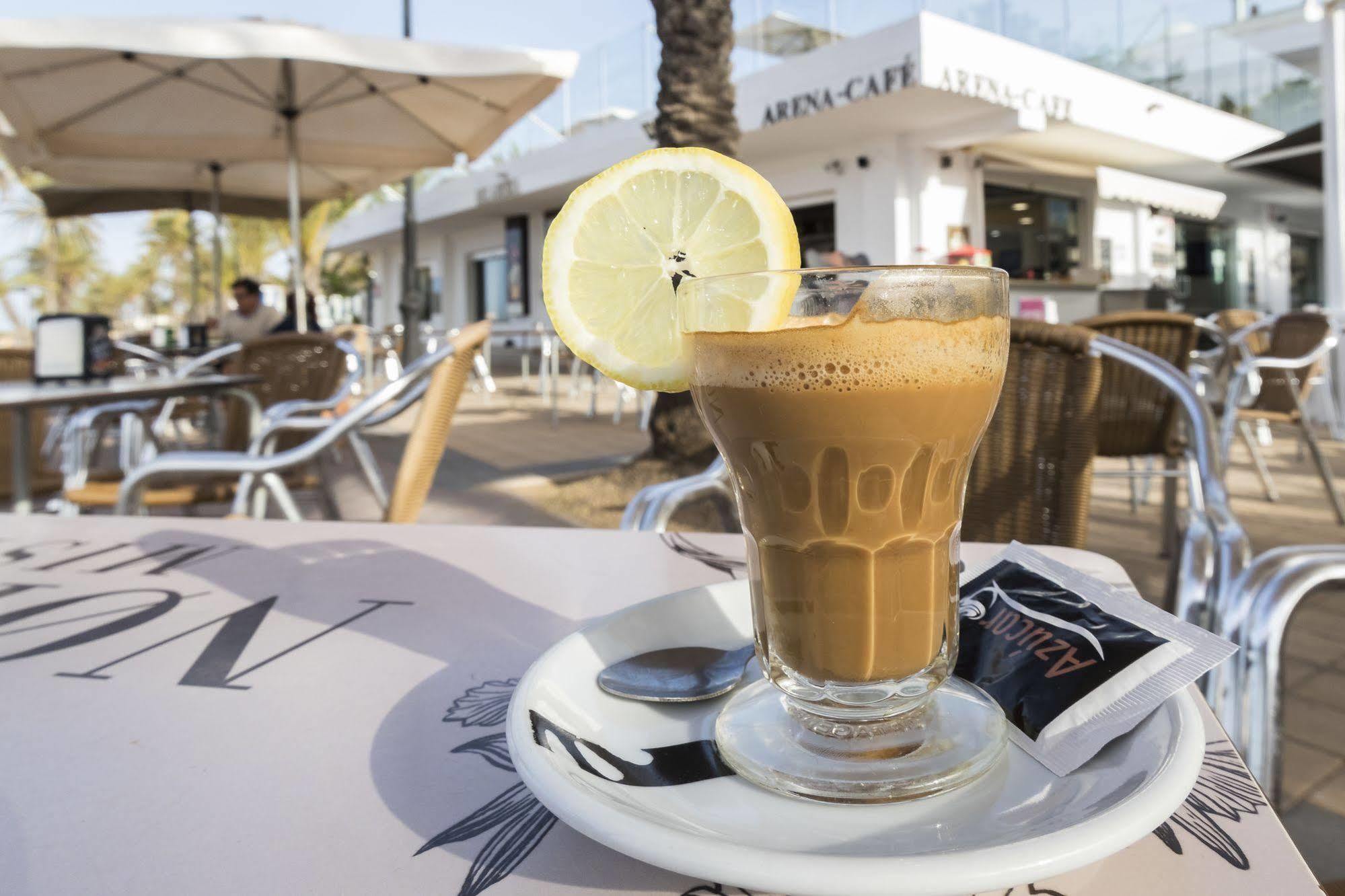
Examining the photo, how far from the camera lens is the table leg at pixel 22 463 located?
8.21 feet

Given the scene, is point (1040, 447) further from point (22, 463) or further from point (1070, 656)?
point (22, 463)

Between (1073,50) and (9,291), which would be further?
(9,291)

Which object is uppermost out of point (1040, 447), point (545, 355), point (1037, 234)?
point (1037, 234)

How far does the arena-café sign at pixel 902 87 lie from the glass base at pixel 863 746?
9847 mm

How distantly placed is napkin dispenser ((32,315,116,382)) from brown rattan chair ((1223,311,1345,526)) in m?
4.50

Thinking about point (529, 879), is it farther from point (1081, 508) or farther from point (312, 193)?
point (312, 193)

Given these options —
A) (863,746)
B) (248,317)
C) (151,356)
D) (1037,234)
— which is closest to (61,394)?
(863,746)

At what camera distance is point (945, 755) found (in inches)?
17.8

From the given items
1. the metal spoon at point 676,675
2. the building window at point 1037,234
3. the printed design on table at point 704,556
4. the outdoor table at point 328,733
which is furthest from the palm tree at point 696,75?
the building window at point 1037,234

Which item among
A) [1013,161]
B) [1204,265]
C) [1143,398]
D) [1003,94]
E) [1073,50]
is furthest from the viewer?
[1204,265]

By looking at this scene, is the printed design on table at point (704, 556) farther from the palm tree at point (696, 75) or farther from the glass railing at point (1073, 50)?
the glass railing at point (1073, 50)

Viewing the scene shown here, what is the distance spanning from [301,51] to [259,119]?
78.0 inches

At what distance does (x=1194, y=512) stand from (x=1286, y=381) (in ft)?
13.0

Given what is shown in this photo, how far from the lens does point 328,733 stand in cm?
50
